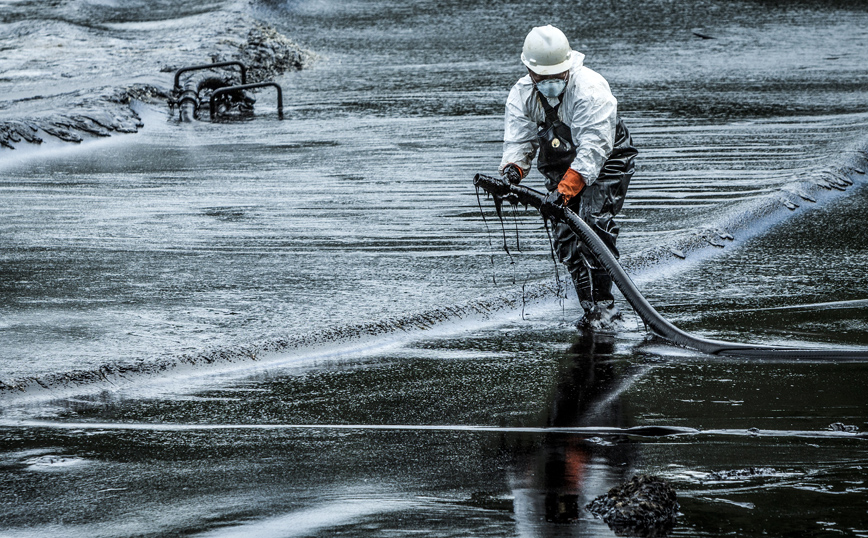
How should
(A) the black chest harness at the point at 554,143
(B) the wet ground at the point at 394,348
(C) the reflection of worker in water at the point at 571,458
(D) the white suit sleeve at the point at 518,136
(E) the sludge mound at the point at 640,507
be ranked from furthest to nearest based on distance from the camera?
(D) the white suit sleeve at the point at 518,136 < (A) the black chest harness at the point at 554,143 < (B) the wet ground at the point at 394,348 < (C) the reflection of worker in water at the point at 571,458 < (E) the sludge mound at the point at 640,507

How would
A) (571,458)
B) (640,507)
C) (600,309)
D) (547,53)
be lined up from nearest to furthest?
(640,507) → (571,458) → (547,53) → (600,309)

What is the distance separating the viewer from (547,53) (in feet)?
17.5

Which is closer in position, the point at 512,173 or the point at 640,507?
the point at 640,507

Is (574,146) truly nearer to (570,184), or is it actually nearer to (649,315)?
(570,184)

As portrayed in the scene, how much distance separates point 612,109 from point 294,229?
3452 mm

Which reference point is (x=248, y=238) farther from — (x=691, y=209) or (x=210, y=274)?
(x=691, y=209)

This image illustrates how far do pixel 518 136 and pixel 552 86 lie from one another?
Result: 43 cm

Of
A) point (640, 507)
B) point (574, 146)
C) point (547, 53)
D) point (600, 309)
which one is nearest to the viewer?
point (640, 507)

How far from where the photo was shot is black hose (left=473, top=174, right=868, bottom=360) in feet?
16.8

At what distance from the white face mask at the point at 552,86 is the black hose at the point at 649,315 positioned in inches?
19.8

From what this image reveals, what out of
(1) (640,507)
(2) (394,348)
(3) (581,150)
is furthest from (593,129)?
(1) (640,507)

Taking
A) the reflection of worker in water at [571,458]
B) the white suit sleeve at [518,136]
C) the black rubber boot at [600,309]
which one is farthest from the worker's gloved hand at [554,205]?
the reflection of worker in water at [571,458]

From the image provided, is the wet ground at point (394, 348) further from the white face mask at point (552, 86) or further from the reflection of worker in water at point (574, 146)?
the white face mask at point (552, 86)

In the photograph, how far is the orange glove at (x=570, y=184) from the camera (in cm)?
539
